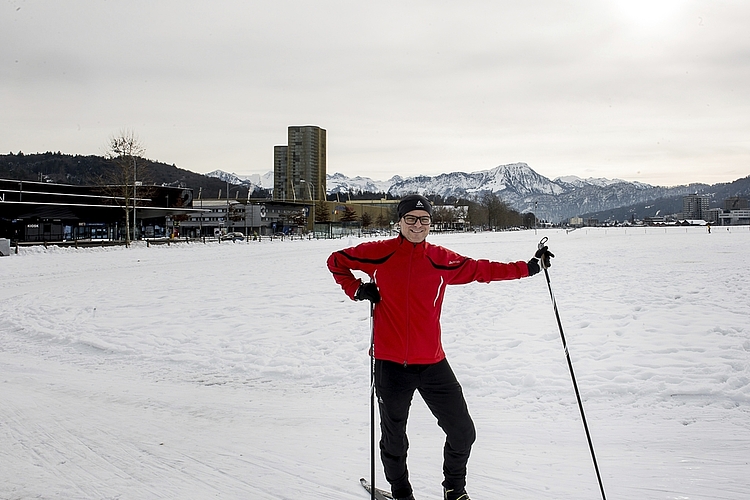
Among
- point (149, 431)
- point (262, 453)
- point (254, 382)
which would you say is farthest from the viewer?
point (254, 382)

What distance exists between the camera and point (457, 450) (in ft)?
11.9

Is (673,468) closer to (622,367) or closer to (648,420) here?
(648,420)

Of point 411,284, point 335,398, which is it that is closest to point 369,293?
point 411,284

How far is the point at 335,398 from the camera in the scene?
6.46 metres

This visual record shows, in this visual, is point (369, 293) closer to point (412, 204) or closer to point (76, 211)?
point (412, 204)

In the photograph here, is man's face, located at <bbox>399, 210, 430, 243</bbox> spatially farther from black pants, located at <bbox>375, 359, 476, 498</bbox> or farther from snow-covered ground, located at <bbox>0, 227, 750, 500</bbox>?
snow-covered ground, located at <bbox>0, 227, 750, 500</bbox>

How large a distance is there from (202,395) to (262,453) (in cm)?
212

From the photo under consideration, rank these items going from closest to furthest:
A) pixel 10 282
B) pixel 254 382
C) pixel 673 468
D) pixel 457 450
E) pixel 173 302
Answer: pixel 457 450, pixel 673 468, pixel 254 382, pixel 173 302, pixel 10 282

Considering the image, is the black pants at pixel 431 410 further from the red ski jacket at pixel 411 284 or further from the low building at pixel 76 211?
the low building at pixel 76 211

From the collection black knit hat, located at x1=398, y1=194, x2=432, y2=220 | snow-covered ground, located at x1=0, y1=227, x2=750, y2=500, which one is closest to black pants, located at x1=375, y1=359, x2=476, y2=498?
snow-covered ground, located at x1=0, y1=227, x2=750, y2=500

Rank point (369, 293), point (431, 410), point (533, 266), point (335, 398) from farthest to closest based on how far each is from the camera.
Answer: point (335, 398) < point (533, 266) < point (369, 293) < point (431, 410)

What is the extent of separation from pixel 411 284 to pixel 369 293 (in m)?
0.29

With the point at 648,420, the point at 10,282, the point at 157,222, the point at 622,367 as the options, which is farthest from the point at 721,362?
the point at 157,222

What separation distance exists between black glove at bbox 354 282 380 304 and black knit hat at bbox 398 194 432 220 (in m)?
0.52
